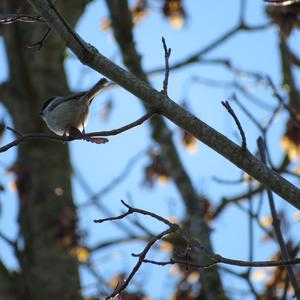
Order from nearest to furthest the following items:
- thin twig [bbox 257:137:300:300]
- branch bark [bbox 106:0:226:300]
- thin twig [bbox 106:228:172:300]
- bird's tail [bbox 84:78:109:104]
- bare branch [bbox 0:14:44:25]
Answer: thin twig [bbox 106:228:172:300]
bare branch [bbox 0:14:44:25]
thin twig [bbox 257:137:300:300]
bird's tail [bbox 84:78:109:104]
branch bark [bbox 106:0:226:300]

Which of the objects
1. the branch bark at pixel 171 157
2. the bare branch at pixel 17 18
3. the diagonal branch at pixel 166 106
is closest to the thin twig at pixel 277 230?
the diagonal branch at pixel 166 106

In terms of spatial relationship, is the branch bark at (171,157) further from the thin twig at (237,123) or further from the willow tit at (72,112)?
the thin twig at (237,123)

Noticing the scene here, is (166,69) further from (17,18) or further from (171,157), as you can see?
(171,157)

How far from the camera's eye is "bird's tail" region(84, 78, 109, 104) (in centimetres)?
297

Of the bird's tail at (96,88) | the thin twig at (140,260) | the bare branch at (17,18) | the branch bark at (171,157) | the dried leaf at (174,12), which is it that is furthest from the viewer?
the dried leaf at (174,12)

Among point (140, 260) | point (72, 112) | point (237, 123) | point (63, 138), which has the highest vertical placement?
point (72, 112)

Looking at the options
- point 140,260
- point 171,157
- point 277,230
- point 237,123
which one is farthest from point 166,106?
point 171,157

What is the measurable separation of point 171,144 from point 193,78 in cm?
103

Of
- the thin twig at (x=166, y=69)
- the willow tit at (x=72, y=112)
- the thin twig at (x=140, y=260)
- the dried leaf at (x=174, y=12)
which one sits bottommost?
the thin twig at (x=140, y=260)

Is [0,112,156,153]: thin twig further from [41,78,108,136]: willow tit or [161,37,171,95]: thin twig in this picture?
[41,78,108,136]: willow tit

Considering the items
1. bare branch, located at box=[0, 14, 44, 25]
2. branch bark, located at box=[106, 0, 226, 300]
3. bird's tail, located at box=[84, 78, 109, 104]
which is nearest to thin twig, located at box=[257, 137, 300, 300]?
bird's tail, located at box=[84, 78, 109, 104]

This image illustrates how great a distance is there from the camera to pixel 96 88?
9.98ft

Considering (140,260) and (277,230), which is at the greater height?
(277,230)

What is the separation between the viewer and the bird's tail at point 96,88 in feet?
9.76
